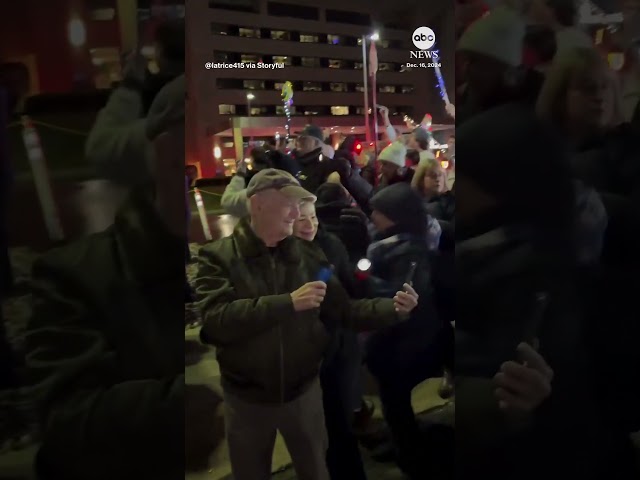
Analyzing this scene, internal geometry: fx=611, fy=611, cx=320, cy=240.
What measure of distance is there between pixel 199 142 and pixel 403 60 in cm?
62

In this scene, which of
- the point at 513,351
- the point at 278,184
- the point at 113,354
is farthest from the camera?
the point at 513,351

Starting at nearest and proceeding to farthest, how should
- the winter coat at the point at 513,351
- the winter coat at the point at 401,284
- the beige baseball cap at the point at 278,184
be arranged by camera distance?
the beige baseball cap at the point at 278,184
the winter coat at the point at 401,284
the winter coat at the point at 513,351

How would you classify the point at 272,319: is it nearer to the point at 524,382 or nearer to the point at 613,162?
the point at 524,382

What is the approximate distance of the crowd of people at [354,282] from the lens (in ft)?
5.37

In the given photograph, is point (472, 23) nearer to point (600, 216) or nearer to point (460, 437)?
point (600, 216)

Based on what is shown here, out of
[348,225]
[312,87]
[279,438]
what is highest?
[312,87]

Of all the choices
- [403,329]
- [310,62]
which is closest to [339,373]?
[403,329]

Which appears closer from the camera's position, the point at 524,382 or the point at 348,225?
the point at 348,225

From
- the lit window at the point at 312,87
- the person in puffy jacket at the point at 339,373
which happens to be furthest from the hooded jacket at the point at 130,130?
the person in puffy jacket at the point at 339,373

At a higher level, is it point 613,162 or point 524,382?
point 613,162

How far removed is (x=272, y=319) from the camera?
1603 millimetres

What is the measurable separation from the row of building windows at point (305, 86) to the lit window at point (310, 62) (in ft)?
0.17

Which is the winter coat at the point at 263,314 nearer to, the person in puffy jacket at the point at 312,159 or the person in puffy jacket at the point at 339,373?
the person in puffy jacket at the point at 339,373

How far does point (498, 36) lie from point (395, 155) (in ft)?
1.46
